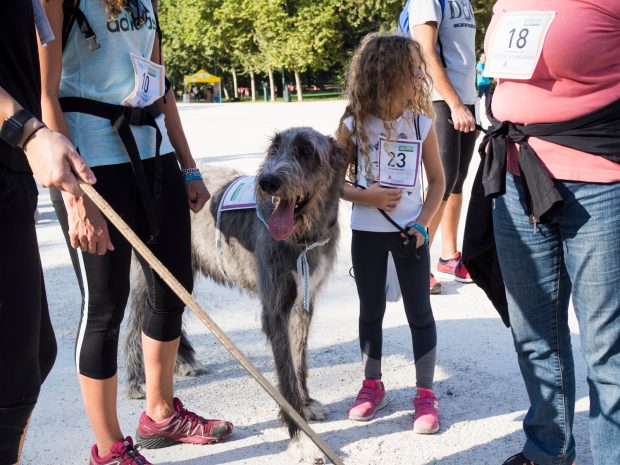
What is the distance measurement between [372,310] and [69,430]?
1.67 meters

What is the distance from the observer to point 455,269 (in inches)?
230

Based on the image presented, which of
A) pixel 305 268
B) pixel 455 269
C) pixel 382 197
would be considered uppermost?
pixel 382 197

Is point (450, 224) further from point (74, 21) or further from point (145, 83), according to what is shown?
point (74, 21)

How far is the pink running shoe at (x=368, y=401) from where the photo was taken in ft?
11.9

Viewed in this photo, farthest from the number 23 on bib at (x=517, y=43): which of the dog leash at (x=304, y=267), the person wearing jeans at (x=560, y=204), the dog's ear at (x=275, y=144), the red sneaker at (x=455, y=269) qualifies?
the red sneaker at (x=455, y=269)

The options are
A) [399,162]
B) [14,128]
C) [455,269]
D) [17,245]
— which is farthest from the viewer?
[455,269]

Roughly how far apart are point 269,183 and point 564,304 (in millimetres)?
1341

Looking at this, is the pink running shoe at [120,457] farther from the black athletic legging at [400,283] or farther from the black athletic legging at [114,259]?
the black athletic legging at [400,283]

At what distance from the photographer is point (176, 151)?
3484mm

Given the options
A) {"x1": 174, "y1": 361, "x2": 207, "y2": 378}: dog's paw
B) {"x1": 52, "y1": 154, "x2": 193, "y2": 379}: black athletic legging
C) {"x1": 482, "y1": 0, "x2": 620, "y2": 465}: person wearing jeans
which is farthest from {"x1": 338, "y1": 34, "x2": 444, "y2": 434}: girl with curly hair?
{"x1": 174, "y1": 361, "x2": 207, "y2": 378}: dog's paw

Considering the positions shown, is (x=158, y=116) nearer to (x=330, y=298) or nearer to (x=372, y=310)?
A: (x=372, y=310)

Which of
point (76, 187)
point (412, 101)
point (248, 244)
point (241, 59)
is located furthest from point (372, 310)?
point (241, 59)

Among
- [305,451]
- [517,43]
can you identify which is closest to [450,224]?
[305,451]

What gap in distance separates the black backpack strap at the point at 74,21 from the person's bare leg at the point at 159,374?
1.33 m
